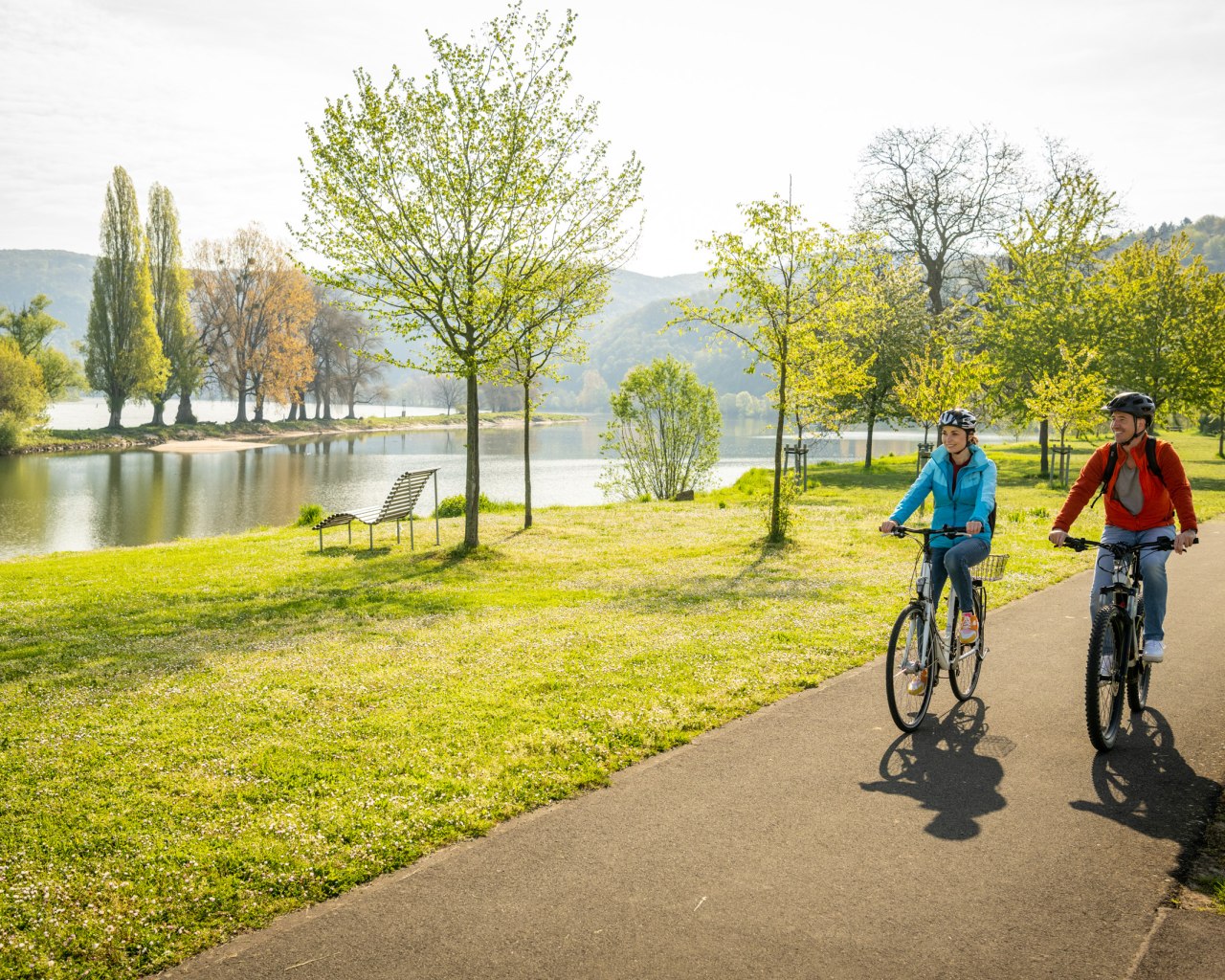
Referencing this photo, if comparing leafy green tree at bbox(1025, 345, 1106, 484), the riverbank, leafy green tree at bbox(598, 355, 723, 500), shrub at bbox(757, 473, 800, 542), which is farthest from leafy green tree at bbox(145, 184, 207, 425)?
shrub at bbox(757, 473, 800, 542)

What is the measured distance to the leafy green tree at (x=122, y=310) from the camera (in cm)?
7250

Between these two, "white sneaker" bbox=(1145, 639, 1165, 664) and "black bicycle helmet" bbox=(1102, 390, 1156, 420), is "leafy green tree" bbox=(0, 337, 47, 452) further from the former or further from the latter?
"white sneaker" bbox=(1145, 639, 1165, 664)

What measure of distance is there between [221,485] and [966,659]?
146ft

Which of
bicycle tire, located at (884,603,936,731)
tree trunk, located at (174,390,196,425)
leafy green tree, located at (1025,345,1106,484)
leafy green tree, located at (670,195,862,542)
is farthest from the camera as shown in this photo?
tree trunk, located at (174,390,196,425)

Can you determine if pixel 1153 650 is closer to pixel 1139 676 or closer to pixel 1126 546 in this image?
pixel 1139 676

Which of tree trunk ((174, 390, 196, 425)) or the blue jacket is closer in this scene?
the blue jacket

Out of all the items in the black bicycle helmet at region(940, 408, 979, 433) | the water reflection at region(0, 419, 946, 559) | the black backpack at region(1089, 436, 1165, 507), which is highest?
the black bicycle helmet at region(940, 408, 979, 433)

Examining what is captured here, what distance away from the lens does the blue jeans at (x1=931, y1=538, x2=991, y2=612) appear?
6.70 metres

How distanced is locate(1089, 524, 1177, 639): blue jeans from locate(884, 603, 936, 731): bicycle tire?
129 centimetres

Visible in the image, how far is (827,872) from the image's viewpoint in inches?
180

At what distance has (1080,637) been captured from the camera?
31.8ft

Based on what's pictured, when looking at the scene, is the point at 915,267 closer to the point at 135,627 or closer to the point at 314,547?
the point at 314,547

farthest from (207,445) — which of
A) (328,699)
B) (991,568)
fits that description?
(991,568)

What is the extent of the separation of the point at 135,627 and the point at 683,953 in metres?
9.24
